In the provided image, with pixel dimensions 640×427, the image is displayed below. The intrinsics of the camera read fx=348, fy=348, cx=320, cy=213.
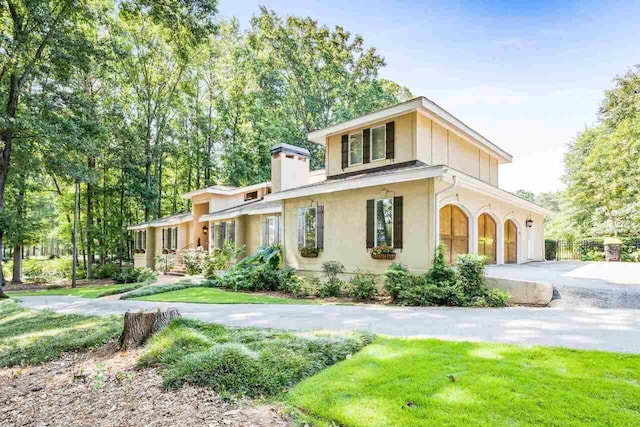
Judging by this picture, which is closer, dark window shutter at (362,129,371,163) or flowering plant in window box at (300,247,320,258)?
flowering plant in window box at (300,247,320,258)

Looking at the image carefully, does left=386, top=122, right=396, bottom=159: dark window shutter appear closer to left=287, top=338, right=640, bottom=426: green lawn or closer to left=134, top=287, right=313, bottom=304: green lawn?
left=134, top=287, right=313, bottom=304: green lawn

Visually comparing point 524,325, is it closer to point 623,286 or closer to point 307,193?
point 623,286

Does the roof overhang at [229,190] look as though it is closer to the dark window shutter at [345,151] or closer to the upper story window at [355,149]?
the dark window shutter at [345,151]

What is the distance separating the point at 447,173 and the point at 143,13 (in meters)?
9.71

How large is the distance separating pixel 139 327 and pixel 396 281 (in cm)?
596

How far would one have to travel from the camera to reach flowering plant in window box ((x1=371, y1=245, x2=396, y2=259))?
9914 millimetres

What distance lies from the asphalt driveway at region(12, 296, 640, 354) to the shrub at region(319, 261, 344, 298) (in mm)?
2007

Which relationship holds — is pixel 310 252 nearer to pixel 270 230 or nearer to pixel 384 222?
pixel 384 222

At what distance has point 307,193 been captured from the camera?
12.2 m

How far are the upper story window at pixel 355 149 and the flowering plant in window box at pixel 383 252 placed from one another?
369cm

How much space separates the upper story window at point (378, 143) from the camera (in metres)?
11.8

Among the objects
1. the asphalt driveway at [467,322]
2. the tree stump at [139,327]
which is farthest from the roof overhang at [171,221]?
the tree stump at [139,327]

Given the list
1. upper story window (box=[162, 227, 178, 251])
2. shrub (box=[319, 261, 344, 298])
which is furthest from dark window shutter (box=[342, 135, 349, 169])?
upper story window (box=[162, 227, 178, 251])

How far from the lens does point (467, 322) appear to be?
19.4 feet
